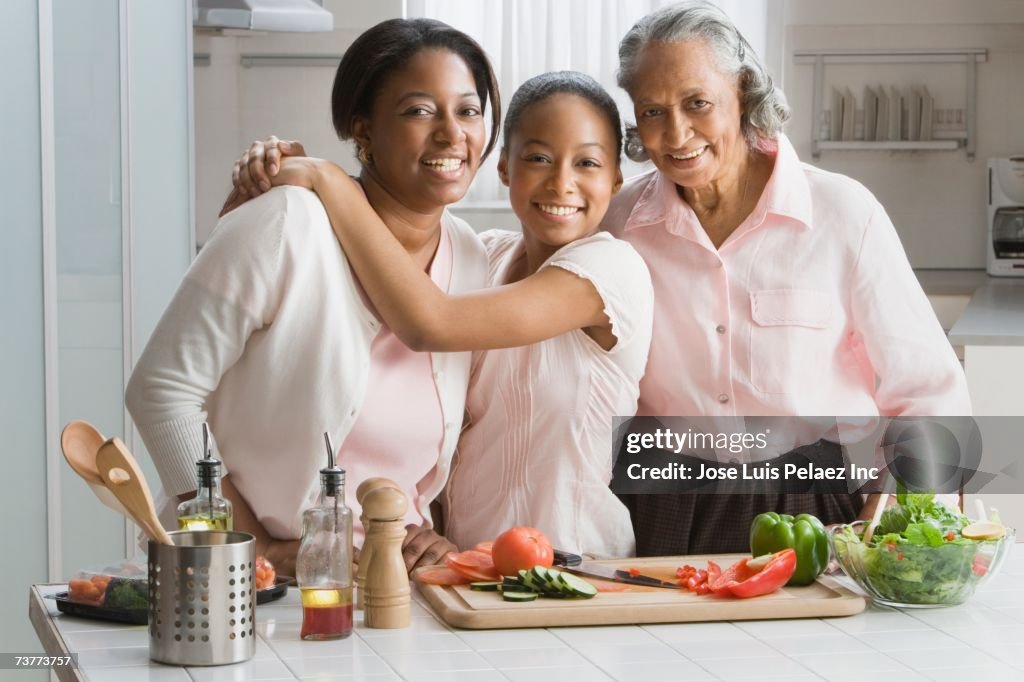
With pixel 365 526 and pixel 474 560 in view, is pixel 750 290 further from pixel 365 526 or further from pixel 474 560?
pixel 365 526

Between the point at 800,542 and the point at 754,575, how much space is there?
0.09 metres

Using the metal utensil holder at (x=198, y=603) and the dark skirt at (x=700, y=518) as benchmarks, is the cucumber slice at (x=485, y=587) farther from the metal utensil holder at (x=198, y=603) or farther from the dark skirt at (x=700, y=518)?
the dark skirt at (x=700, y=518)

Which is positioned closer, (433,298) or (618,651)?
(618,651)

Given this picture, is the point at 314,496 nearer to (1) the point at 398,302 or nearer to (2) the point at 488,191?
(1) the point at 398,302

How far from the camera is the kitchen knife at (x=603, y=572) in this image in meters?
1.60

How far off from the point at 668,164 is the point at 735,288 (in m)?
0.23

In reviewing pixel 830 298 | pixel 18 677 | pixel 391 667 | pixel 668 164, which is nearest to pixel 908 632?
pixel 391 667

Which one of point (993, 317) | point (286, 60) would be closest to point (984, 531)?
point (993, 317)

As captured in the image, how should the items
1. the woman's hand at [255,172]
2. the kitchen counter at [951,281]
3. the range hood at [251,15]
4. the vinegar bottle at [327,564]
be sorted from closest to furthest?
the vinegar bottle at [327,564]
the woman's hand at [255,172]
the range hood at [251,15]
the kitchen counter at [951,281]

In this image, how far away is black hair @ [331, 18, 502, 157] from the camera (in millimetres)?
1942

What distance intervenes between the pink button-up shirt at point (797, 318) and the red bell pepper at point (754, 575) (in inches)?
22.6

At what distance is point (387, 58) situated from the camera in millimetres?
1944

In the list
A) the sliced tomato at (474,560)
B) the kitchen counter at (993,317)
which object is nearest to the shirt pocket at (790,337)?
the sliced tomato at (474,560)

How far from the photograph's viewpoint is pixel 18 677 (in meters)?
3.01
